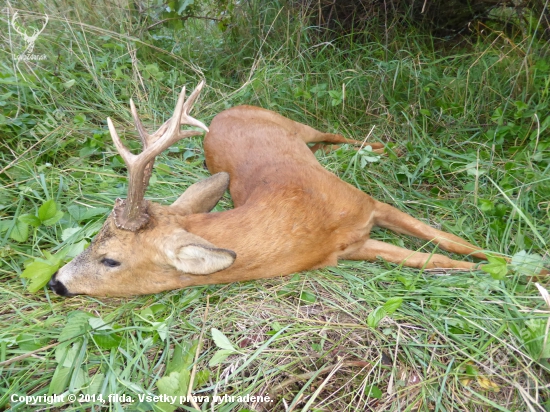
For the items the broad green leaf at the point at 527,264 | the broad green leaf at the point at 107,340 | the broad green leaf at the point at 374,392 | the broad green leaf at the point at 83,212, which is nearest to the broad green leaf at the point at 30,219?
the broad green leaf at the point at 83,212

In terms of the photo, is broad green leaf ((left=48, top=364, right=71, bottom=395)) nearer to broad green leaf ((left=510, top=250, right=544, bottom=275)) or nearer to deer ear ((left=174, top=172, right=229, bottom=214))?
deer ear ((left=174, top=172, right=229, bottom=214))

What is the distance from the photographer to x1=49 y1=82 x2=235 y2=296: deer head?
7.02 feet

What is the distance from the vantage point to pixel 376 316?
6.96 feet

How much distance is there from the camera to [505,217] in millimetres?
2816

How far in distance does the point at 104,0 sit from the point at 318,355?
15.2ft

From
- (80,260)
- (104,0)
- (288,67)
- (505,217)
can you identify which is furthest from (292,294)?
(104,0)

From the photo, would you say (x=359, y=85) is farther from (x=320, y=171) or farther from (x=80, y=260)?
(x=80, y=260)

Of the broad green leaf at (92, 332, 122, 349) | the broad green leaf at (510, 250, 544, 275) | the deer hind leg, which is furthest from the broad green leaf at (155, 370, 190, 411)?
the deer hind leg

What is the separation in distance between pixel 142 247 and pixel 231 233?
1.52ft

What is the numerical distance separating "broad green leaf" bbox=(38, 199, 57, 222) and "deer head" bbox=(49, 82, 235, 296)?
513 mm

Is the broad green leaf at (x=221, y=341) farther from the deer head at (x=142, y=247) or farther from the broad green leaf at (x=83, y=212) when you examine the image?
the broad green leaf at (x=83, y=212)

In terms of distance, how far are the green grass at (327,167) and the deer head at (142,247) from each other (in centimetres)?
12

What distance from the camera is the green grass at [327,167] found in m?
1.94

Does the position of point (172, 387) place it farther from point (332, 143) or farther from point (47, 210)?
point (332, 143)
